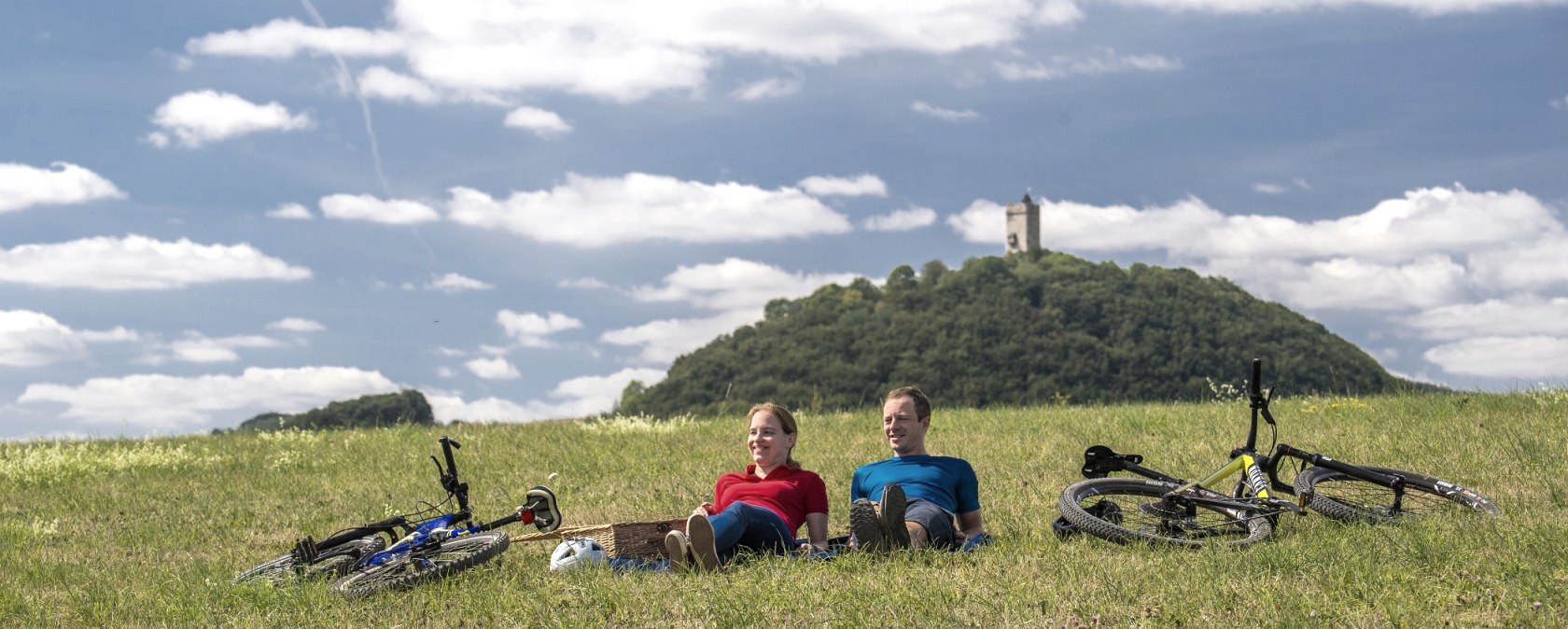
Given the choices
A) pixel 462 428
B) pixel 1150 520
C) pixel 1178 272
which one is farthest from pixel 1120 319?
pixel 1150 520

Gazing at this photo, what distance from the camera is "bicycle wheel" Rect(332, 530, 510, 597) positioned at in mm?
8812

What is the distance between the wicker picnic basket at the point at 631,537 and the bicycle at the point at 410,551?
1.18 ft

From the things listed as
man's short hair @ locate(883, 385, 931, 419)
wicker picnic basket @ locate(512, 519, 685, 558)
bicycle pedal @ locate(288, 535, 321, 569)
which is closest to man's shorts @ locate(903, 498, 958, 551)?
man's short hair @ locate(883, 385, 931, 419)

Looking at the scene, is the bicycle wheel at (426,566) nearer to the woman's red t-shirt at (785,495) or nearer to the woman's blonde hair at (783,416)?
the woman's red t-shirt at (785,495)

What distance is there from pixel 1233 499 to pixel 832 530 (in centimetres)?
339

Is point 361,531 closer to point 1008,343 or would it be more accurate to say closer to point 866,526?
point 866,526

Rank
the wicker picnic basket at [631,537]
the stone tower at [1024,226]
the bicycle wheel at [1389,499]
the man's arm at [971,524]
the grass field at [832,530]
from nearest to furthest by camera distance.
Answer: the grass field at [832,530], the wicker picnic basket at [631,537], the bicycle wheel at [1389,499], the man's arm at [971,524], the stone tower at [1024,226]

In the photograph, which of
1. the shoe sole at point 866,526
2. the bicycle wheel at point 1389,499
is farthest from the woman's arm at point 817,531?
the bicycle wheel at point 1389,499

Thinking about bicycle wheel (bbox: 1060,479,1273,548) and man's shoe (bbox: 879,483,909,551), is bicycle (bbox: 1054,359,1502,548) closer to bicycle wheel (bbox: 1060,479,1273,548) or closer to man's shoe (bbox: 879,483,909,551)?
bicycle wheel (bbox: 1060,479,1273,548)

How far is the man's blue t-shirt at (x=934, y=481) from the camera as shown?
376 inches

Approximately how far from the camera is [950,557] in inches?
349

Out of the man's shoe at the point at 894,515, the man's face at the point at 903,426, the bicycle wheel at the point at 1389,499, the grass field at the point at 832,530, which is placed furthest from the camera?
the man's face at the point at 903,426

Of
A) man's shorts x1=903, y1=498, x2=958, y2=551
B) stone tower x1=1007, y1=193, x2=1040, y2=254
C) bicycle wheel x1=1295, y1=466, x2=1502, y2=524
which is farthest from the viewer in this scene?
stone tower x1=1007, y1=193, x2=1040, y2=254

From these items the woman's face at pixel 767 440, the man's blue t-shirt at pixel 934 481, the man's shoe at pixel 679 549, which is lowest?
the man's shoe at pixel 679 549
